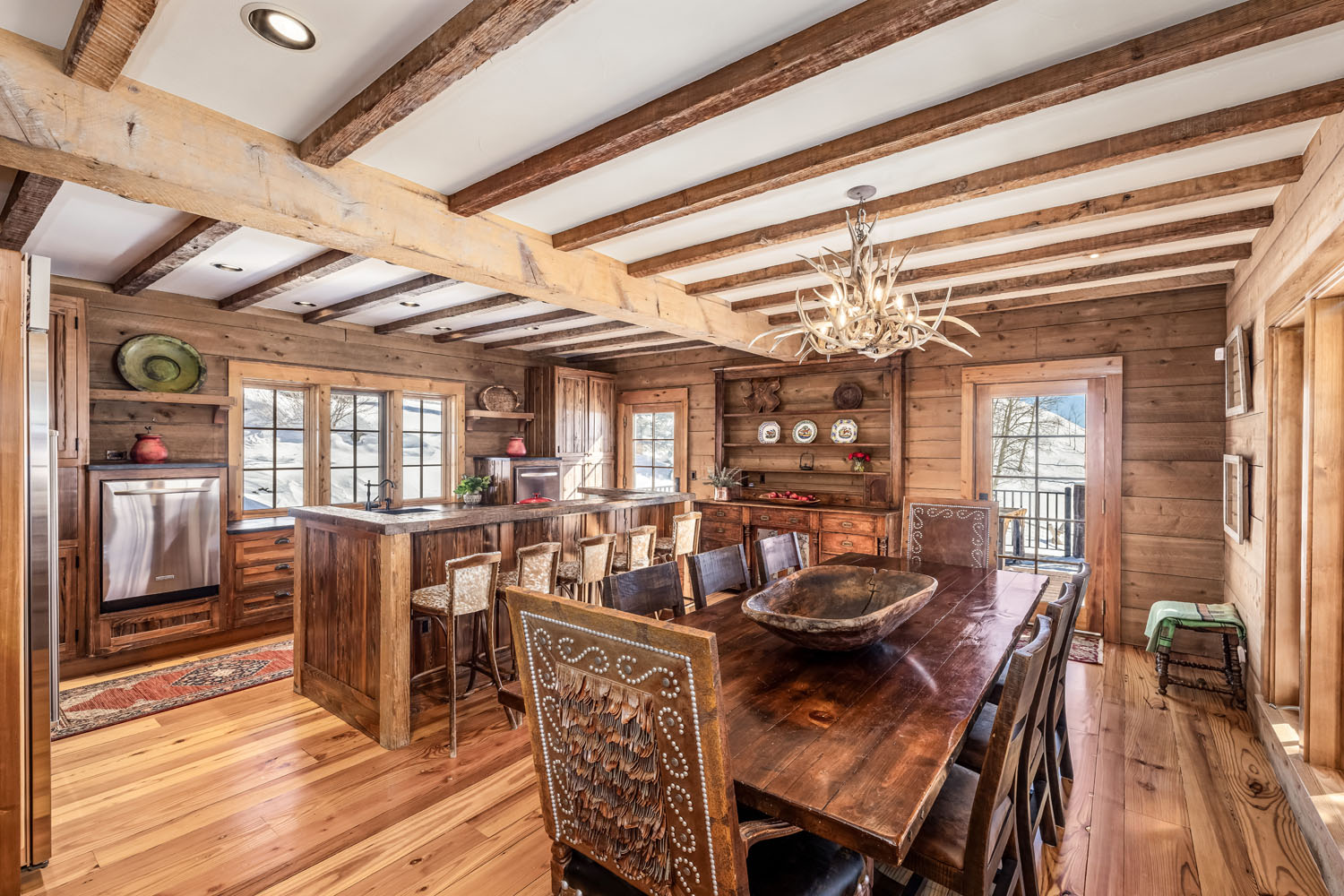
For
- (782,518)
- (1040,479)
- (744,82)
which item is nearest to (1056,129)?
(744,82)

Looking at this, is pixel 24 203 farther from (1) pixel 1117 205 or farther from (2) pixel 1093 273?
(2) pixel 1093 273

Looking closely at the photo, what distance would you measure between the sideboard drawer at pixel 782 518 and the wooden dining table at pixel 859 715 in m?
2.87

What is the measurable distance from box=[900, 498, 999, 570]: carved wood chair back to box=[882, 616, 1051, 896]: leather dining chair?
195 centimetres

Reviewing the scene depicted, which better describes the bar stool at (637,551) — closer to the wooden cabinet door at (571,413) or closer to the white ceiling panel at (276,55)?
the white ceiling panel at (276,55)

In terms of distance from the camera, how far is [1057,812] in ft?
7.17

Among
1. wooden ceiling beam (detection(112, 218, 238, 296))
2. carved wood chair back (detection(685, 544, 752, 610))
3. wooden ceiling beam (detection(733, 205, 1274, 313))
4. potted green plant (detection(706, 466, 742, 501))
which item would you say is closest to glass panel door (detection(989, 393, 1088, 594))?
wooden ceiling beam (detection(733, 205, 1274, 313))

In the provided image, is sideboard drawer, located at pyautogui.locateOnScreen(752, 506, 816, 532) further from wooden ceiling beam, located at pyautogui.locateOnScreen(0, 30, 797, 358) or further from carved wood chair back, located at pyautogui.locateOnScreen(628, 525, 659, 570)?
wooden ceiling beam, located at pyautogui.locateOnScreen(0, 30, 797, 358)

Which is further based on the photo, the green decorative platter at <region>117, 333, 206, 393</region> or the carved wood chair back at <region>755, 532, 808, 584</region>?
the green decorative platter at <region>117, 333, 206, 393</region>

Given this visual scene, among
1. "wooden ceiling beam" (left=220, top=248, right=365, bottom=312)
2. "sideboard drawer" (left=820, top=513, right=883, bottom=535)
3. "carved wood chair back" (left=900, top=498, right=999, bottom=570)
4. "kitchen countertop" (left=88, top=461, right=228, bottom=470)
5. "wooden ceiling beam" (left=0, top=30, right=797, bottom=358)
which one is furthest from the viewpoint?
"sideboard drawer" (left=820, top=513, right=883, bottom=535)

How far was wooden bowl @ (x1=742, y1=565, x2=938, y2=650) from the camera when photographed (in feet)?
5.76

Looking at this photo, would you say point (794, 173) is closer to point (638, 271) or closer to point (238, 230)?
point (638, 271)

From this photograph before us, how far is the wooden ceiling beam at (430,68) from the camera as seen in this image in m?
1.37

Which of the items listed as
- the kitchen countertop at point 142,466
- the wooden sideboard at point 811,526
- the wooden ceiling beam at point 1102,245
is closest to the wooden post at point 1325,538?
the wooden ceiling beam at point 1102,245

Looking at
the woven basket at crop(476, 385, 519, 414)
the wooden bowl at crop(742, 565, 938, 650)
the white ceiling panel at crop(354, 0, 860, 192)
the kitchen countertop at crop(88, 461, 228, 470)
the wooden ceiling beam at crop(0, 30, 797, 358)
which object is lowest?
the wooden bowl at crop(742, 565, 938, 650)
